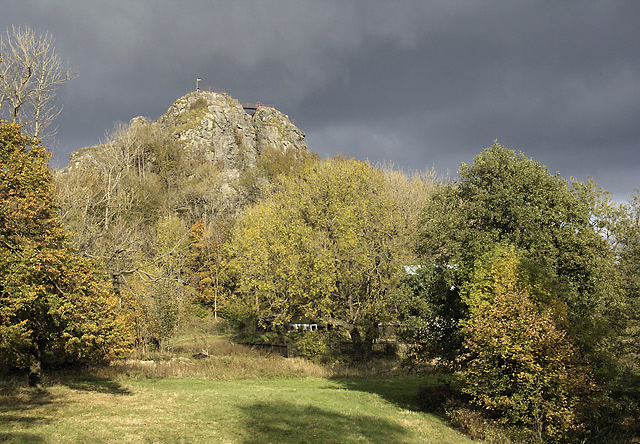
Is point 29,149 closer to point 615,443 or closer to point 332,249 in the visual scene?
point 332,249

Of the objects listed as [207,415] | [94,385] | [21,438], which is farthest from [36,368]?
[21,438]

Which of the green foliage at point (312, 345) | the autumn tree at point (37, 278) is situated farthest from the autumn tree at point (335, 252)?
the autumn tree at point (37, 278)

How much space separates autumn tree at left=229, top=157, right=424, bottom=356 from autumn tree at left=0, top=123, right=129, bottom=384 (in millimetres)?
18014

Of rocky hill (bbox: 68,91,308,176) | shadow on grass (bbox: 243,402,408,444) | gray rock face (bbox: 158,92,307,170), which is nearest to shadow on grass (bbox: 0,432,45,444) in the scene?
shadow on grass (bbox: 243,402,408,444)

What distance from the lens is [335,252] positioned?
3481 cm

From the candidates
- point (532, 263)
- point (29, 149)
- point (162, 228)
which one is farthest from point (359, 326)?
point (162, 228)

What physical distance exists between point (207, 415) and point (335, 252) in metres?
19.3

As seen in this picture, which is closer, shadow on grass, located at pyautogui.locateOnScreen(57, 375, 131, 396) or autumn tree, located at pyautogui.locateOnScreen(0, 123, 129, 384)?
autumn tree, located at pyautogui.locateOnScreen(0, 123, 129, 384)

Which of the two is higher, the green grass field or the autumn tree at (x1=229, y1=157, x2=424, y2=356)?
the autumn tree at (x1=229, y1=157, x2=424, y2=356)

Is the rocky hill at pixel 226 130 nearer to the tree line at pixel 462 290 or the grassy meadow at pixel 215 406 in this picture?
the tree line at pixel 462 290

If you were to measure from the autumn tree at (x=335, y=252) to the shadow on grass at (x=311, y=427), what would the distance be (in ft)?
44.9

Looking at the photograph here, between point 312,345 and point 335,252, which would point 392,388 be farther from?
point 335,252

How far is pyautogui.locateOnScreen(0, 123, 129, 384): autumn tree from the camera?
52.5ft

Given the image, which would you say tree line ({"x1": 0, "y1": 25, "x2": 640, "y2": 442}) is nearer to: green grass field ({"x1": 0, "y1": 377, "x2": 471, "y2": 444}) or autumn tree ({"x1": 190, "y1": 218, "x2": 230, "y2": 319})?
green grass field ({"x1": 0, "y1": 377, "x2": 471, "y2": 444})
